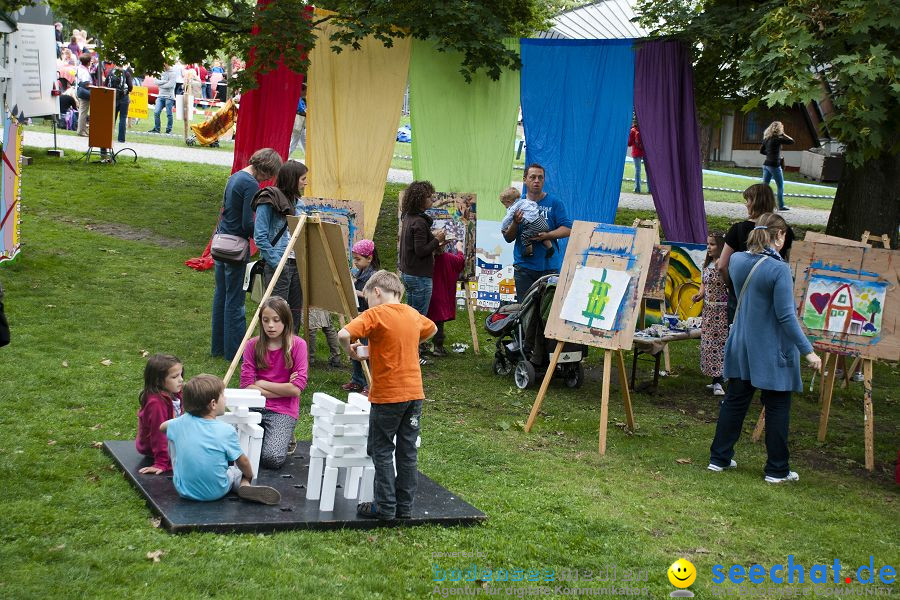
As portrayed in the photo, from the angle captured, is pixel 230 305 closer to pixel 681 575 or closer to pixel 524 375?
pixel 524 375

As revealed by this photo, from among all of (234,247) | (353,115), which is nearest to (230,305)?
(234,247)

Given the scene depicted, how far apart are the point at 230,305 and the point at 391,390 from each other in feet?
12.2

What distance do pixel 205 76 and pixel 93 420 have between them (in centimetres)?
3336

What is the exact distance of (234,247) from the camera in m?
8.55

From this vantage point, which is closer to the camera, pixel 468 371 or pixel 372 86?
pixel 468 371

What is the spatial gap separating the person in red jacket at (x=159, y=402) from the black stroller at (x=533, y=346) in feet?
12.9

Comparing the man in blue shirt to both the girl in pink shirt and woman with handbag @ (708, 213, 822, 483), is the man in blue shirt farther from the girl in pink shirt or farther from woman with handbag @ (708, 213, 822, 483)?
the girl in pink shirt

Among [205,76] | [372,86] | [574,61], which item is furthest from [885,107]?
[205,76]

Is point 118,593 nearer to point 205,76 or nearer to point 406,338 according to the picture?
point 406,338

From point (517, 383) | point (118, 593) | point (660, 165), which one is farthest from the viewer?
point (660, 165)

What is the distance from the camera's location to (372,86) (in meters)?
12.7

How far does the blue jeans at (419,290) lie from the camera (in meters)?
9.49

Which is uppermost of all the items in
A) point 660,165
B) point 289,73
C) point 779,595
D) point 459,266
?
point 289,73

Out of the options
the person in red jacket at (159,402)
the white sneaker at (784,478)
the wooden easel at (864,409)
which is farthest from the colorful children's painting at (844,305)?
the person in red jacket at (159,402)
